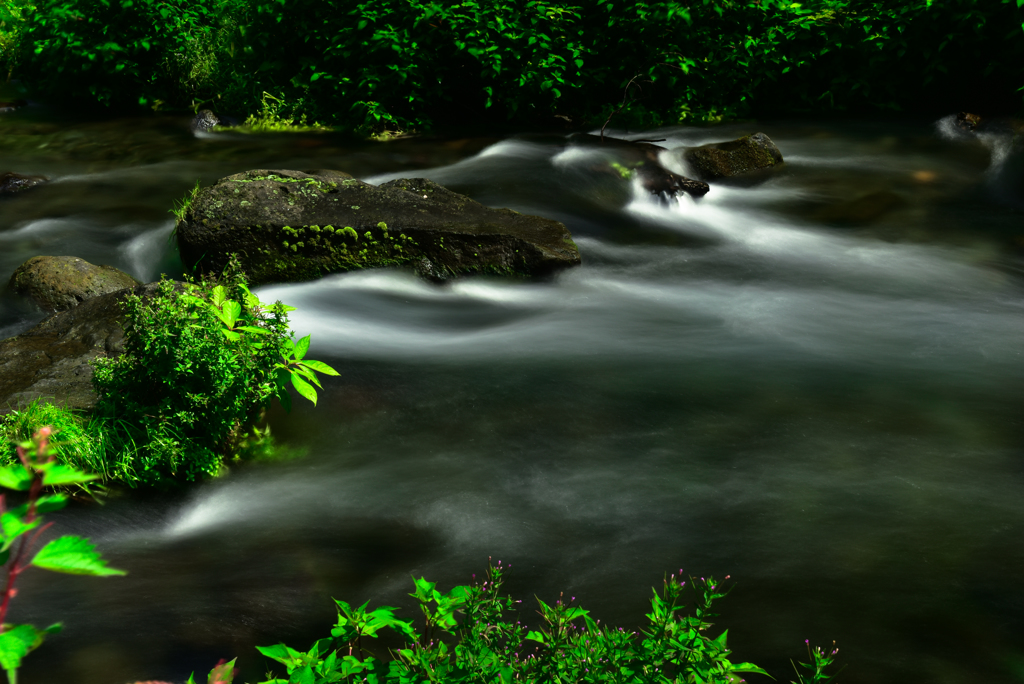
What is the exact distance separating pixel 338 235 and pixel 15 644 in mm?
5306

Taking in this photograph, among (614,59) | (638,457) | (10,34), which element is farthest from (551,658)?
(10,34)

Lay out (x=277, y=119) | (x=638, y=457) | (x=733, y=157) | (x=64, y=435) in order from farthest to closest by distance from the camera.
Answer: (x=277, y=119), (x=733, y=157), (x=638, y=457), (x=64, y=435)

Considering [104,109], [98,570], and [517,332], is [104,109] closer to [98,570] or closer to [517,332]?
[517,332]

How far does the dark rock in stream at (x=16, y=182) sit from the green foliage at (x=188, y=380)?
5.72m

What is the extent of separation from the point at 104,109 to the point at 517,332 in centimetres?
1033

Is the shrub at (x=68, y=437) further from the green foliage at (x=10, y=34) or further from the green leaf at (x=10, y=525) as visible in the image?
the green foliage at (x=10, y=34)

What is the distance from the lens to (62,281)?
5.97m

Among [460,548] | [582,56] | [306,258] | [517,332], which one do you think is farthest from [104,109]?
[460,548]

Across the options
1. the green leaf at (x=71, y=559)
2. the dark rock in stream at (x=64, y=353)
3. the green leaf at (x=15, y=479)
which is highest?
the green leaf at (x=15, y=479)

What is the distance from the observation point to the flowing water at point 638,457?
9.63ft

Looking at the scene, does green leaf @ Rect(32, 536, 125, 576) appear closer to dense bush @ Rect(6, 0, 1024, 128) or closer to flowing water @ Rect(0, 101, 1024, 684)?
flowing water @ Rect(0, 101, 1024, 684)

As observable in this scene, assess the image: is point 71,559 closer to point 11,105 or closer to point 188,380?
point 188,380

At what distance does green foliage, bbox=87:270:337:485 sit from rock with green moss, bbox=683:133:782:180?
604cm

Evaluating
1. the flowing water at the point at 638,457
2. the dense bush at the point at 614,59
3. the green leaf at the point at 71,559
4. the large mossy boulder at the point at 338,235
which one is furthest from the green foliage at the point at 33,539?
the dense bush at the point at 614,59
